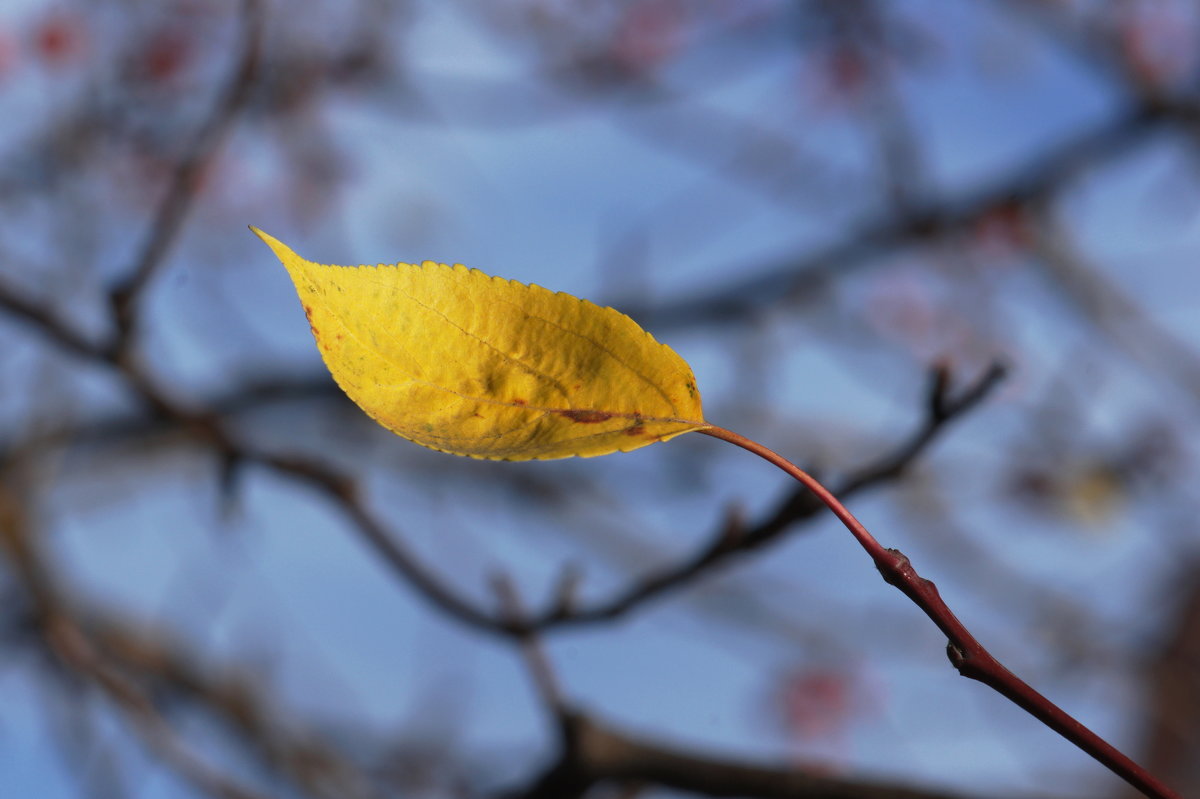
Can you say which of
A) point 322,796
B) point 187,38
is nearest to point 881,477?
point 322,796

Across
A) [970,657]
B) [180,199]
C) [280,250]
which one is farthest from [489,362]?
[180,199]

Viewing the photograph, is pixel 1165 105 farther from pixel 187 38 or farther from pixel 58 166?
pixel 187 38

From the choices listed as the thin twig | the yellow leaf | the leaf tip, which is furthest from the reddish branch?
the thin twig

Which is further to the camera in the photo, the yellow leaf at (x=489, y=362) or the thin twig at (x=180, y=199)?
the thin twig at (x=180, y=199)

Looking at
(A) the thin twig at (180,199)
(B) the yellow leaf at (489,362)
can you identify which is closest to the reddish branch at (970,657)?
(B) the yellow leaf at (489,362)

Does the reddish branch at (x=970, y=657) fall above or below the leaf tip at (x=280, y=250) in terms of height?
below

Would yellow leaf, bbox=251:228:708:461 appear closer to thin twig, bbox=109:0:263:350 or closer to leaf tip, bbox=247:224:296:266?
leaf tip, bbox=247:224:296:266

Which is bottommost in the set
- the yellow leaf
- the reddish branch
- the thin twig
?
the reddish branch

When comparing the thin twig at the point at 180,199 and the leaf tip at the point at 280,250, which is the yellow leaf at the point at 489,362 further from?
the thin twig at the point at 180,199
